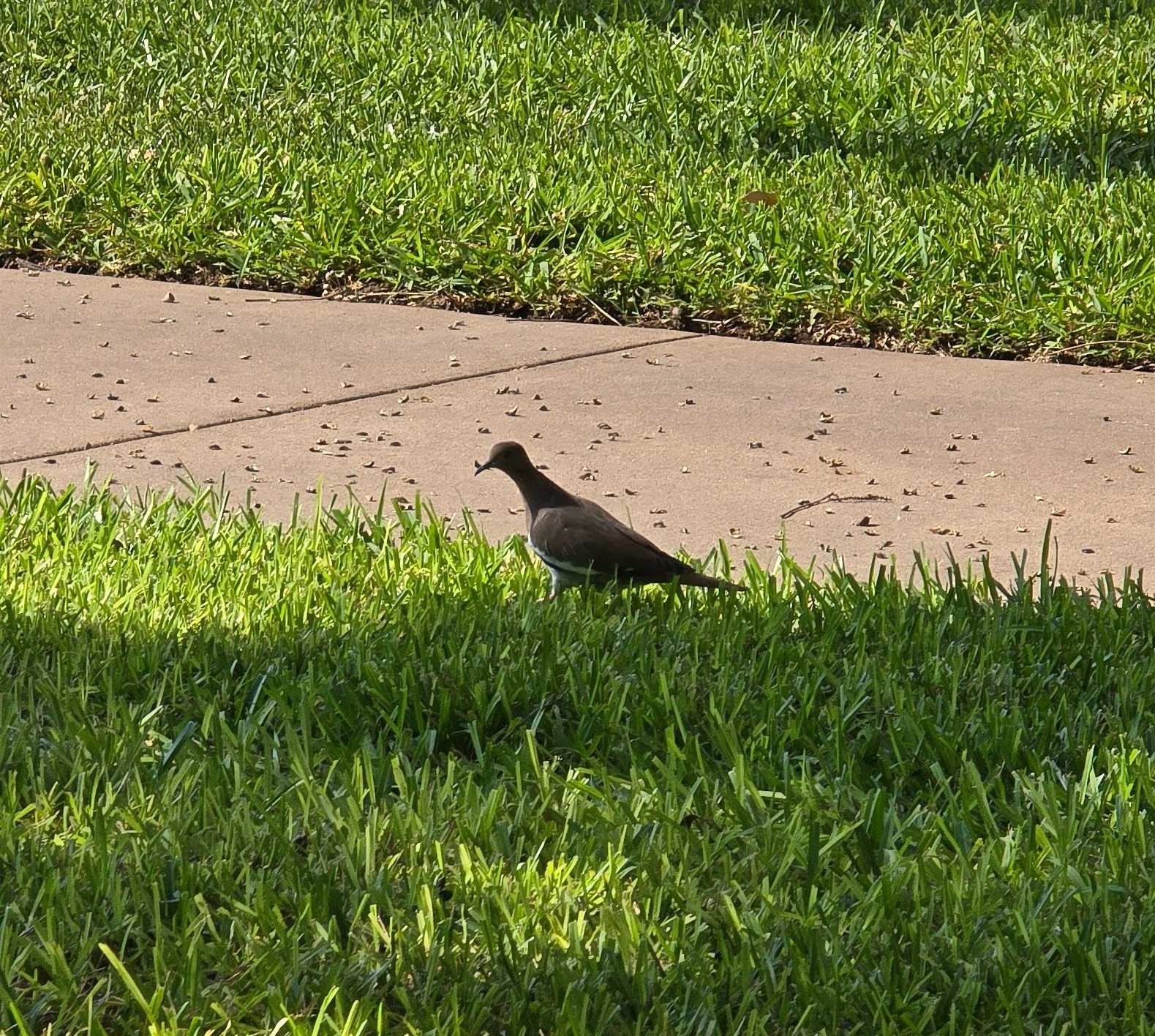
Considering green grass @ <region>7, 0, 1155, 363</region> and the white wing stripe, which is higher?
green grass @ <region>7, 0, 1155, 363</region>

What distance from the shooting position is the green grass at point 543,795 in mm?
2805

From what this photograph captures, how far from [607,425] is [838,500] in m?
0.91

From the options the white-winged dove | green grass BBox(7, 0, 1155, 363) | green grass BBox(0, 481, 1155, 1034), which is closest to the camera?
green grass BBox(0, 481, 1155, 1034)

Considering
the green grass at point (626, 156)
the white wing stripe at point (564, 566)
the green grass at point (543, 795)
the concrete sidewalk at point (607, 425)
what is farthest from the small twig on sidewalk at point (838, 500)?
the green grass at point (626, 156)

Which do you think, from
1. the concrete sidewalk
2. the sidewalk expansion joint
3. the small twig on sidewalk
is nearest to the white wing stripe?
Answer: the concrete sidewalk

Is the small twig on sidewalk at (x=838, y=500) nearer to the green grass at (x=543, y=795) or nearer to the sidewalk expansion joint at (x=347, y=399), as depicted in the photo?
the green grass at (x=543, y=795)

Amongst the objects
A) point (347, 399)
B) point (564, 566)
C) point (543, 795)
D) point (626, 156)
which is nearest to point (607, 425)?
point (347, 399)

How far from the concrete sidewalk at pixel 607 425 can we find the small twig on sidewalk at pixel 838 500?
17 mm

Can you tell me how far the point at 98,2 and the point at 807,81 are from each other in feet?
14.1

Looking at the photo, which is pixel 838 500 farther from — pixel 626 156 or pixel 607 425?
pixel 626 156

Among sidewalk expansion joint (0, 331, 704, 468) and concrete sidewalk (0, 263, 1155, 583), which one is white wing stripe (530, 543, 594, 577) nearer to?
concrete sidewalk (0, 263, 1155, 583)

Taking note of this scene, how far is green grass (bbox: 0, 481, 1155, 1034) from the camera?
9.20 ft

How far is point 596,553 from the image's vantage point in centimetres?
432

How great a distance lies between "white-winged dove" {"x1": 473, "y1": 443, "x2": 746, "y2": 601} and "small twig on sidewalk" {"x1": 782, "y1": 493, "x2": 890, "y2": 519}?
0.82 m
